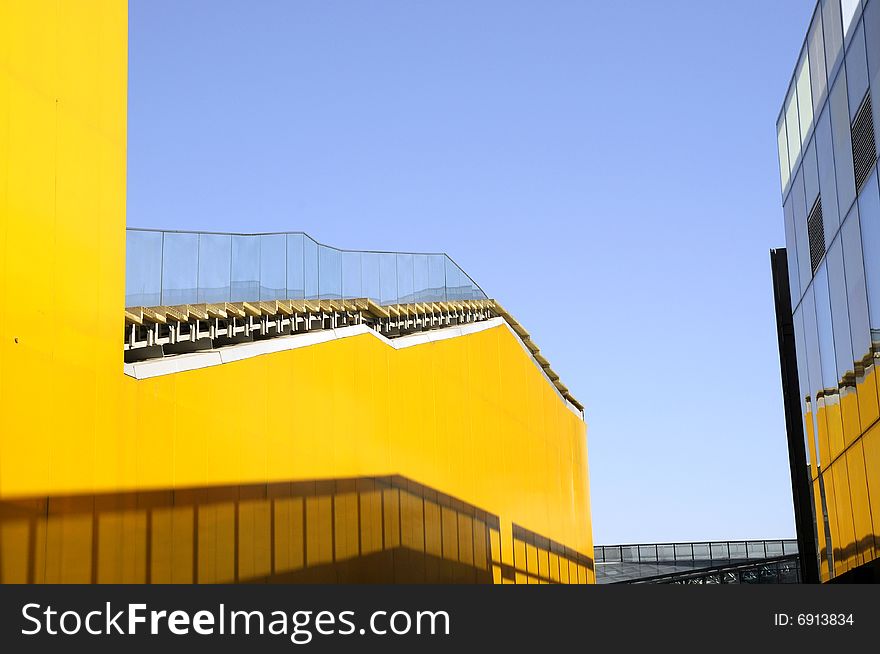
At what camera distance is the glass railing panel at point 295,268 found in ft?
81.8

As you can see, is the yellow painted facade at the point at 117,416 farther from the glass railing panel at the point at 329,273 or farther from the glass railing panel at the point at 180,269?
the glass railing panel at the point at 180,269

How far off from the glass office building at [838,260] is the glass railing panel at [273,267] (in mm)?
10688

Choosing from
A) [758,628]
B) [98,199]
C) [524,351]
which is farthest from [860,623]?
[524,351]

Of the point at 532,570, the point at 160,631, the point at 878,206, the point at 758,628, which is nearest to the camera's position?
the point at 160,631

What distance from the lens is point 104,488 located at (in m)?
15.4

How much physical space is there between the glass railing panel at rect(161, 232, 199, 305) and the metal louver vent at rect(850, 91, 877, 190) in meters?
11.6

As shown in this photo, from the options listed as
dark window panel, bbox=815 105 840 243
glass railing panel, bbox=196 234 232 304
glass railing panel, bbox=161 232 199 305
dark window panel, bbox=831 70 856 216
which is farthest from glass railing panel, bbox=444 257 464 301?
dark window panel, bbox=831 70 856 216

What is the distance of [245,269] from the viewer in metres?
23.5

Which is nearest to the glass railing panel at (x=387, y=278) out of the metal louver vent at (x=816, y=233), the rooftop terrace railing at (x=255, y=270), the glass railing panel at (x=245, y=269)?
the rooftop terrace railing at (x=255, y=270)

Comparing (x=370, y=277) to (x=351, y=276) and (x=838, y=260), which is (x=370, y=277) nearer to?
(x=351, y=276)

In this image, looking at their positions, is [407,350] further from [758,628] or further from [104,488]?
[758,628]

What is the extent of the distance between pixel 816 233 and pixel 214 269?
12204mm

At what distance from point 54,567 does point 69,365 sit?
2.40 m

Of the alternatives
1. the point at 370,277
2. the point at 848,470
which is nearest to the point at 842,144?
the point at 848,470
